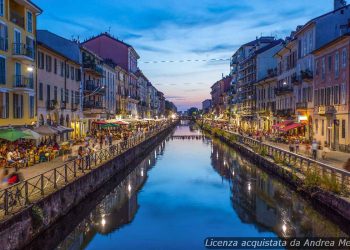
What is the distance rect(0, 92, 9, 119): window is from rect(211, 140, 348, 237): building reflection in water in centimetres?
1571

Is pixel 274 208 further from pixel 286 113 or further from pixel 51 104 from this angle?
pixel 286 113

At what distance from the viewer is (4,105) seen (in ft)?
98.0

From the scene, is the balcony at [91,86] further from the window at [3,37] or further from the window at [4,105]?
the window at [4,105]

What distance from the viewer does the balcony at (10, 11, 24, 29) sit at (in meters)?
31.8

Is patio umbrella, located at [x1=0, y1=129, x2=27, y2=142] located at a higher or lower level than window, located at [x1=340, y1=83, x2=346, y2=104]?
lower

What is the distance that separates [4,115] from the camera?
29781mm

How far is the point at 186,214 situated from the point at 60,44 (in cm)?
3177

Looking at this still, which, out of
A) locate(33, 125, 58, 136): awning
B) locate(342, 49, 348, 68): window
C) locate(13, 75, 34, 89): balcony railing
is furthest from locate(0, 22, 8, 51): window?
locate(342, 49, 348, 68): window

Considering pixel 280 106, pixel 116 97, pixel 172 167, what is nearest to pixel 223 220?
pixel 172 167

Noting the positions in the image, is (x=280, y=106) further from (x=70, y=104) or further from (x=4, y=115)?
(x=4, y=115)

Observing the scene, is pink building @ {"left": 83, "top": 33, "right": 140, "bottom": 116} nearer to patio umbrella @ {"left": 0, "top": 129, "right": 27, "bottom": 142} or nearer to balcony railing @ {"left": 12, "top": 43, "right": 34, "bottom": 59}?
balcony railing @ {"left": 12, "top": 43, "right": 34, "bottom": 59}

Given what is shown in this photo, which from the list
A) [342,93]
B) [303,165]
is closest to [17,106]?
[303,165]

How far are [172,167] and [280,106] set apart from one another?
2659cm

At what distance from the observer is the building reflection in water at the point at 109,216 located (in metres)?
17.9
